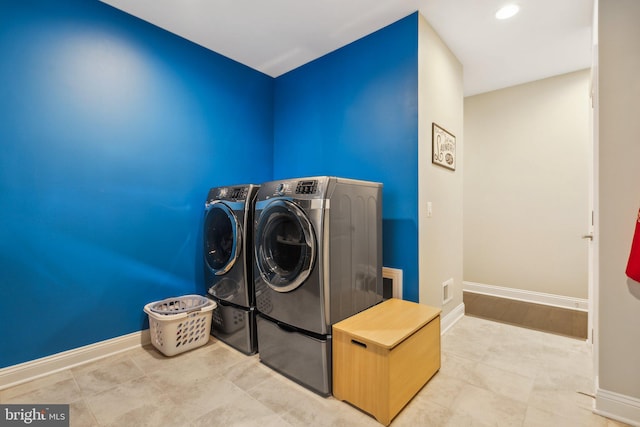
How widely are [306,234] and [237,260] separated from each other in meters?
0.77

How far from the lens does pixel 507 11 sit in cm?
220

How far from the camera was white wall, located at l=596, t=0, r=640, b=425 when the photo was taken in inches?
57.7

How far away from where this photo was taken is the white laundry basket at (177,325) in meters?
2.10

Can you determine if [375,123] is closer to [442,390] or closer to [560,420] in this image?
[442,390]

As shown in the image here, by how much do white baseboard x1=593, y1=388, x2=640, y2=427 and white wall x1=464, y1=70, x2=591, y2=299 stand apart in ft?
7.01

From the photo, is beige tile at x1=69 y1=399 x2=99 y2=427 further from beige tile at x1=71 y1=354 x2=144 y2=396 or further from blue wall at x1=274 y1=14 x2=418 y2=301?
blue wall at x1=274 y1=14 x2=418 y2=301

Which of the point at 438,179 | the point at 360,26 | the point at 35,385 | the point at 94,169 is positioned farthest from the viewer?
the point at 438,179

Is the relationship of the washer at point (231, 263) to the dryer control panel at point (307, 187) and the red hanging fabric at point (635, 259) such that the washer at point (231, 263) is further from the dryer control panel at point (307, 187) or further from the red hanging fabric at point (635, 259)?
the red hanging fabric at point (635, 259)

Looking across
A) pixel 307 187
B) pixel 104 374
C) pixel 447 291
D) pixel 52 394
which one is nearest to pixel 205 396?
pixel 104 374

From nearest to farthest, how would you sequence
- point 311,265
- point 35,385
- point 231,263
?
point 311,265 → point 35,385 → point 231,263

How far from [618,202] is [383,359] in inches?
57.5

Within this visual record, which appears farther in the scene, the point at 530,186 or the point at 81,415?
the point at 530,186

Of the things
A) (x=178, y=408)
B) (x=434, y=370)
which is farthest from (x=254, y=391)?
(x=434, y=370)


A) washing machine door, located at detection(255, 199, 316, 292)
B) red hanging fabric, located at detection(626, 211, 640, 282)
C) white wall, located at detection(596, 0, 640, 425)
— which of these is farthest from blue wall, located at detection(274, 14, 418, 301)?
red hanging fabric, located at detection(626, 211, 640, 282)
